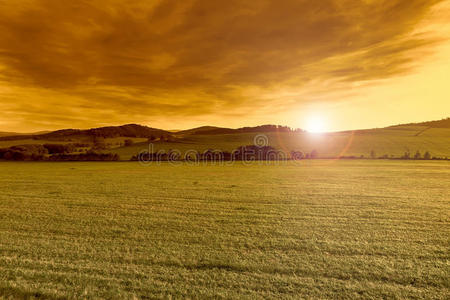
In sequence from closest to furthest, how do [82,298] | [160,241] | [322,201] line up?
[82,298] → [160,241] → [322,201]

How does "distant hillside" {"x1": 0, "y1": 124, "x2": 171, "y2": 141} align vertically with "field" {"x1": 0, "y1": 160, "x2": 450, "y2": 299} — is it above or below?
above

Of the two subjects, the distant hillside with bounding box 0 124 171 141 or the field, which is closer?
the field

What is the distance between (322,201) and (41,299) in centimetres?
1263

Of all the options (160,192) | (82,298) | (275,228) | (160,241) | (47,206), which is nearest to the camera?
(82,298)

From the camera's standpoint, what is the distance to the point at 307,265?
20.4 ft

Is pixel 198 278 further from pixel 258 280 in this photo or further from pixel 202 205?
pixel 202 205

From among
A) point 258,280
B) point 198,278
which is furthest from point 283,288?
point 198,278

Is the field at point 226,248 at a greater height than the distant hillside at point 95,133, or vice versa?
the distant hillside at point 95,133

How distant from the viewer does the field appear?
5.34 meters

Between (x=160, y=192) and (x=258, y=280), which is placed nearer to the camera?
(x=258, y=280)

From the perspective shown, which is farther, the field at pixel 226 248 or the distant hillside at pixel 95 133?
the distant hillside at pixel 95 133

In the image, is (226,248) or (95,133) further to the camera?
(95,133)

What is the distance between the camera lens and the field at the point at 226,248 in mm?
5340

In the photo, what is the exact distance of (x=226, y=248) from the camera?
23.7 feet
